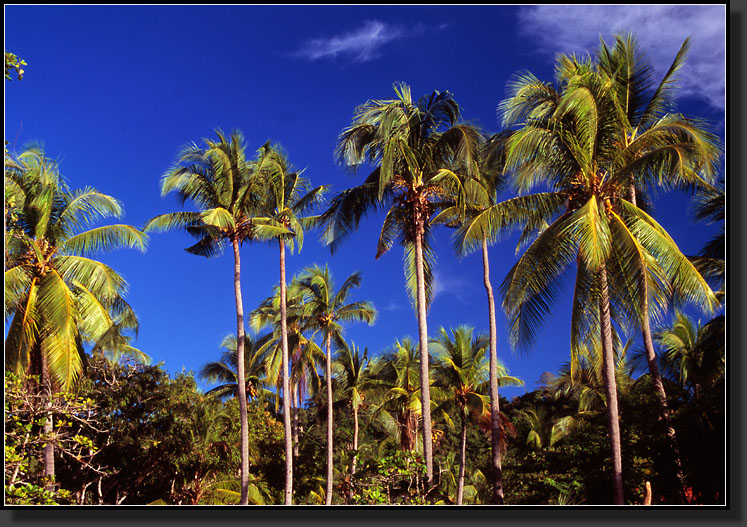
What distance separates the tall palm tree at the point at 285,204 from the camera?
20.4 m

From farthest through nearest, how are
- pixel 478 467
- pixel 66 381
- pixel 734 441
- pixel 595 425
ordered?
pixel 478 467
pixel 595 425
pixel 66 381
pixel 734 441

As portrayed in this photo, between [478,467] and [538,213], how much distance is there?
23490 mm

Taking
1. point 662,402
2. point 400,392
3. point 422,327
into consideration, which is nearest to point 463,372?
point 400,392

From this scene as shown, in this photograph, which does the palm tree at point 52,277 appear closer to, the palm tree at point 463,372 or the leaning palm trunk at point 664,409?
the leaning palm trunk at point 664,409

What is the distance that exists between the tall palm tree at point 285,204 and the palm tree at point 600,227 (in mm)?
10497

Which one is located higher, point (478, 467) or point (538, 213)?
point (538, 213)

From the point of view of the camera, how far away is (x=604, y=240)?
382 inches

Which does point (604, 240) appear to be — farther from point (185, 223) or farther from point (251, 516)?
point (185, 223)

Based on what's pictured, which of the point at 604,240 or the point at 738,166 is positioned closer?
the point at 738,166

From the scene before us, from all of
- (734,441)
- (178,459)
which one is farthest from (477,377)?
(734,441)

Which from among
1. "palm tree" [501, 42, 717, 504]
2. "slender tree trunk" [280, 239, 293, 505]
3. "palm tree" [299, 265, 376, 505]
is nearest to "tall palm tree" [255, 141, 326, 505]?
"slender tree trunk" [280, 239, 293, 505]

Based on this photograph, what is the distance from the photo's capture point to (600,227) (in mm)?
9805

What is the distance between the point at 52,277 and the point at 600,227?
10280 millimetres

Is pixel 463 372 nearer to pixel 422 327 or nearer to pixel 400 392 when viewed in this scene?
pixel 400 392
